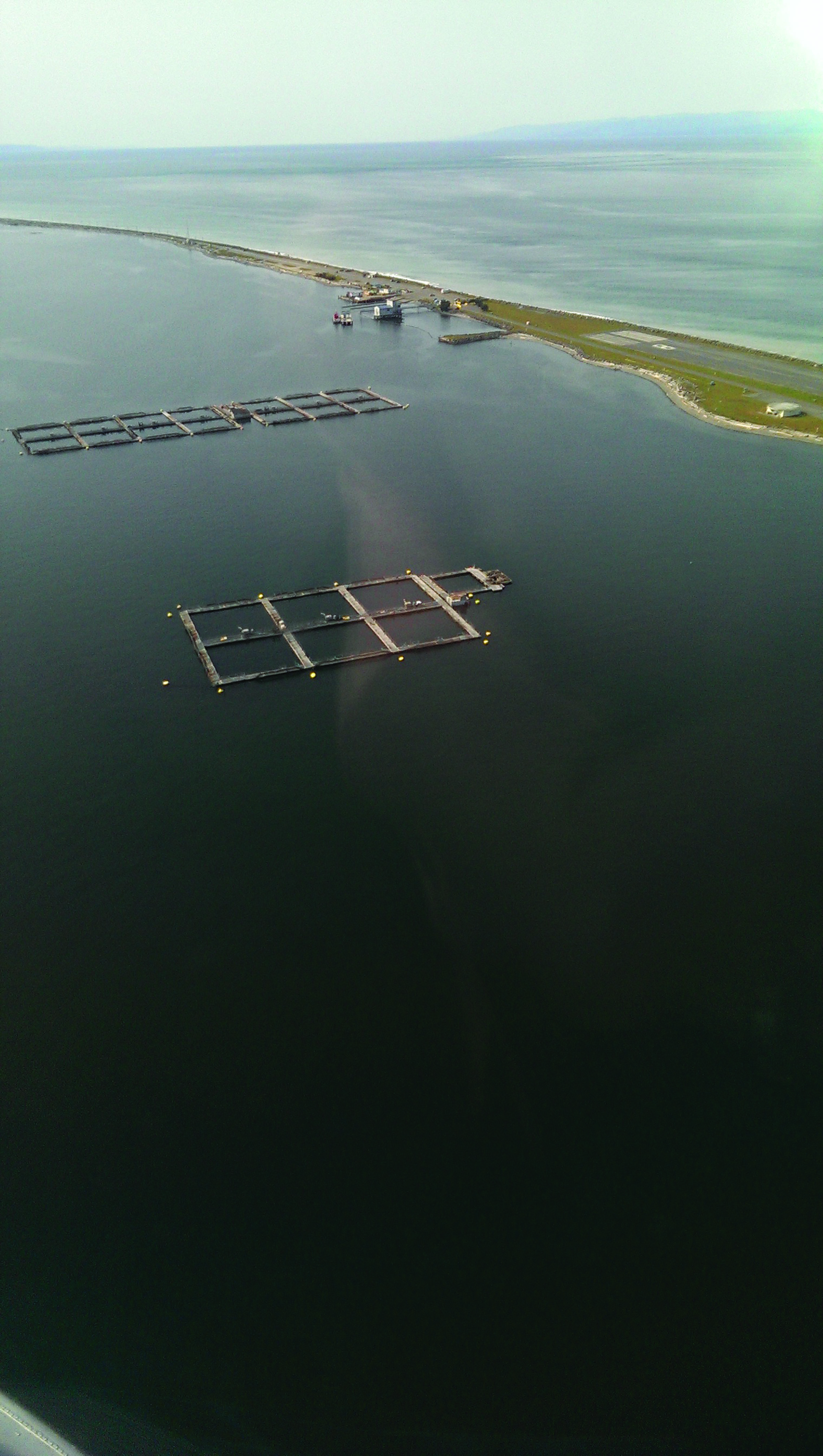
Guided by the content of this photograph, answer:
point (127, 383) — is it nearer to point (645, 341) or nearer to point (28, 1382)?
point (645, 341)

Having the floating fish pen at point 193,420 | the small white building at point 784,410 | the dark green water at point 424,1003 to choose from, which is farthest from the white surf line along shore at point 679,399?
the floating fish pen at point 193,420

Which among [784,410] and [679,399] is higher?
[679,399]

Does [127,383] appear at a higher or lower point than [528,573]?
higher

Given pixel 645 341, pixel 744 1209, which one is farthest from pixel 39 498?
pixel 645 341

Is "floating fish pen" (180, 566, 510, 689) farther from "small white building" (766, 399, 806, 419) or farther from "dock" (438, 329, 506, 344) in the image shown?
"dock" (438, 329, 506, 344)

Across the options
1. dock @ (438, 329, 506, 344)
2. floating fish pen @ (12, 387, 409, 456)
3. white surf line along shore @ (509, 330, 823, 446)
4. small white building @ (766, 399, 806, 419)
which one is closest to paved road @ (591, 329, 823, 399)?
small white building @ (766, 399, 806, 419)

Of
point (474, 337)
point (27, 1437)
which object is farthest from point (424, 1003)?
point (474, 337)

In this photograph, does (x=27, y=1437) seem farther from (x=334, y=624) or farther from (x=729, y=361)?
(x=729, y=361)
